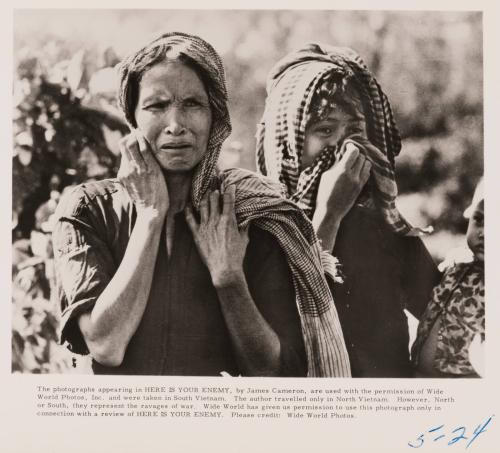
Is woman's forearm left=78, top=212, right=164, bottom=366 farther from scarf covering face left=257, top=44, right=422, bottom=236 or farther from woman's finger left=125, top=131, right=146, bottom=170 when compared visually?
scarf covering face left=257, top=44, right=422, bottom=236

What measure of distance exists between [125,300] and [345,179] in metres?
0.61

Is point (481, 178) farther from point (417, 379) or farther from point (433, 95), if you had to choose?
point (417, 379)

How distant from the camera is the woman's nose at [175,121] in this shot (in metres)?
1.93

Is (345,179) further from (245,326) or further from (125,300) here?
(125,300)

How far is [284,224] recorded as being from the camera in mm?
1968

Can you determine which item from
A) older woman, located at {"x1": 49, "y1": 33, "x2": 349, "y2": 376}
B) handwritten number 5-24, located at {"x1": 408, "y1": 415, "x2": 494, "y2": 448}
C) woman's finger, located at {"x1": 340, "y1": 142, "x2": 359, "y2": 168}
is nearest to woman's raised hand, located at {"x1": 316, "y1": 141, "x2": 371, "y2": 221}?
woman's finger, located at {"x1": 340, "y1": 142, "x2": 359, "y2": 168}

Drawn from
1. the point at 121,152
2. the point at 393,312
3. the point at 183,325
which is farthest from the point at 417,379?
the point at 121,152

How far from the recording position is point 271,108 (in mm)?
1991

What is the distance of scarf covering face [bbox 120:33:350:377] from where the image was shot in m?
1.95

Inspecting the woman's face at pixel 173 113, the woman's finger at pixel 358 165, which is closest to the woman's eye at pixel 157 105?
the woman's face at pixel 173 113

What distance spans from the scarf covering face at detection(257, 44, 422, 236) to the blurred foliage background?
2cm

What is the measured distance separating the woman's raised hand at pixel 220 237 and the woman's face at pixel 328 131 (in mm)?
211

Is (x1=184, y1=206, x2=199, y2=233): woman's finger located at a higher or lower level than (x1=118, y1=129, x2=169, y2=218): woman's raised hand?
lower

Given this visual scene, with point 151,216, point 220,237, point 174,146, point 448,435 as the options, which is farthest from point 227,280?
point 448,435
